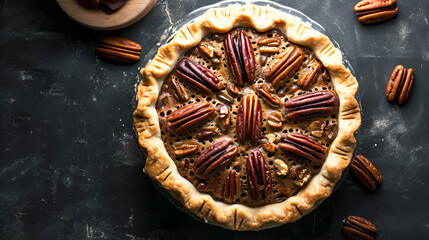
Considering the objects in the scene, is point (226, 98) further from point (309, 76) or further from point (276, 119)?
point (309, 76)

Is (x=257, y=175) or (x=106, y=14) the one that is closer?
(x=257, y=175)

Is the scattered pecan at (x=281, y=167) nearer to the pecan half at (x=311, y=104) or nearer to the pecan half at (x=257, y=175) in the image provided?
the pecan half at (x=257, y=175)

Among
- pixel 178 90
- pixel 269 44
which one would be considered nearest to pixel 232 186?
pixel 178 90

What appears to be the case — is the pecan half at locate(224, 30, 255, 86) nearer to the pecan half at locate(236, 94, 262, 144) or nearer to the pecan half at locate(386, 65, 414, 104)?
the pecan half at locate(236, 94, 262, 144)

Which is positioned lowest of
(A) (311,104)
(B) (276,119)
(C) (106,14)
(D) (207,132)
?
(D) (207,132)

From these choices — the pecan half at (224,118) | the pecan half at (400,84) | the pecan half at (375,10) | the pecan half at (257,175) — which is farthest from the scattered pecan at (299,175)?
the pecan half at (375,10)

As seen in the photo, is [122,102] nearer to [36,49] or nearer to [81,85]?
[81,85]

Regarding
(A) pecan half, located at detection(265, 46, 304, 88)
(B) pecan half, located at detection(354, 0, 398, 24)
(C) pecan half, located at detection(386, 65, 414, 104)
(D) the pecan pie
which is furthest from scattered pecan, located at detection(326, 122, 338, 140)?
(B) pecan half, located at detection(354, 0, 398, 24)
